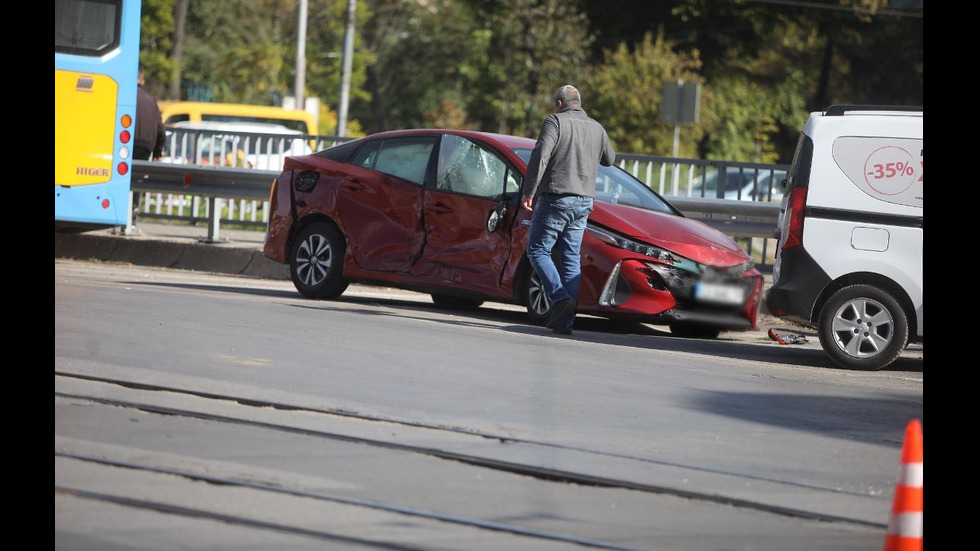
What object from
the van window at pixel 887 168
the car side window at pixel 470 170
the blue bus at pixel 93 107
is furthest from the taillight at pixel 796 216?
the blue bus at pixel 93 107

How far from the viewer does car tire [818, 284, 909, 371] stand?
9.93m

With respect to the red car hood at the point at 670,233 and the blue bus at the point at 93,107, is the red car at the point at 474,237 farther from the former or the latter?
the blue bus at the point at 93,107

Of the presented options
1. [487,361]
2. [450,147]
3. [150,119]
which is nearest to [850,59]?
[150,119]

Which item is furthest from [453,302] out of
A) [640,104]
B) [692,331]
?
[640,104]

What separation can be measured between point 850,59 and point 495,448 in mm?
47920

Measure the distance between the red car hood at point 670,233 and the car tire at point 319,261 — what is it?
7.50 ft

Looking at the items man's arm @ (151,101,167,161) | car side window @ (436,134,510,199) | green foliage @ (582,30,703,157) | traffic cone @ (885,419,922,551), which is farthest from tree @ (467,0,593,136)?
traffic cone @ (885,419,922,551)

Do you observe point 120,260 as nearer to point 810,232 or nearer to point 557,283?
point 557,283

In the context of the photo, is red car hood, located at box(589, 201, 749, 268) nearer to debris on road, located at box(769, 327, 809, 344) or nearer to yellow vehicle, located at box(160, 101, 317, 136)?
debris on road, located at box(769, 327, 809, 344)

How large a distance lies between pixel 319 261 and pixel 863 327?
4.61 metres

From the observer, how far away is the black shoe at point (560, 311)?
10773 millimetres

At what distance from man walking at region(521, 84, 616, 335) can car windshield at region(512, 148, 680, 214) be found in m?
0.83

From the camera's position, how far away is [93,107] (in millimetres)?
15344

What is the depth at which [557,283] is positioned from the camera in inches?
424
